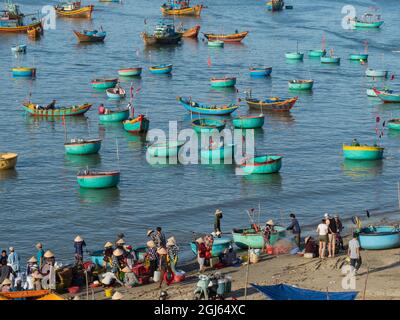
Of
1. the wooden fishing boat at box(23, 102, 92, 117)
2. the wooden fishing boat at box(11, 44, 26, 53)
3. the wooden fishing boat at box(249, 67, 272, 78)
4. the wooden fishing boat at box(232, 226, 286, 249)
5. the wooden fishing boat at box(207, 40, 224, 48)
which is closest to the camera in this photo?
the wooden fishing boat at box(232, 226, 286, 249)

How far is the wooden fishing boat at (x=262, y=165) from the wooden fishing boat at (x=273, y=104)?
729 inches

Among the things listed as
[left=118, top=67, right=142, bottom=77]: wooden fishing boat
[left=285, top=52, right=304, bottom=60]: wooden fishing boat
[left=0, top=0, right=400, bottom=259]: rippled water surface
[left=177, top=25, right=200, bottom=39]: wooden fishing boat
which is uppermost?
[left=177, top=25, right=200, bottom=39]: wooden fishing boat

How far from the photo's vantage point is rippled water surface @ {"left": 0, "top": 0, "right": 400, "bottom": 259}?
43.7 m

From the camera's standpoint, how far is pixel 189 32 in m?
112

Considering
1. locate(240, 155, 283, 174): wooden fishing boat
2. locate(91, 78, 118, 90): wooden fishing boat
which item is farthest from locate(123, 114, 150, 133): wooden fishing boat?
locate(91, 78, 118, 90): wooden fishing boat

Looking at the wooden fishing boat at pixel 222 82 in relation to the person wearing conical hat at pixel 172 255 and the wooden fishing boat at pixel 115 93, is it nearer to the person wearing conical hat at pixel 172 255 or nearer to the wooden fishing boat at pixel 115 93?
the wooden fishing boat at pixel 115 93

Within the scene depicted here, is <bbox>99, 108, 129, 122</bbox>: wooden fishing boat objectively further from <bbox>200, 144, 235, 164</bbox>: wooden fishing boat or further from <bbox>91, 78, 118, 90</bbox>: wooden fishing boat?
<bbox>91, 78, 118, 90</bbox>: wooden fishing boat

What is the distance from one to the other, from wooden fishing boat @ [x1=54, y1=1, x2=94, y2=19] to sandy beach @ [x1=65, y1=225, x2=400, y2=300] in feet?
316

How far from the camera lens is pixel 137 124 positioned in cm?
6034

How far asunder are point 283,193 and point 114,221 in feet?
33.0

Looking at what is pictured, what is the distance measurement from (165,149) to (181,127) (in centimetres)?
940

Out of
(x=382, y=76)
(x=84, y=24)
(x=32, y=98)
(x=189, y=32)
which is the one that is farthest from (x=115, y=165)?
(x=84, y=24)

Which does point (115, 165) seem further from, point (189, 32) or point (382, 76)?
point (189, 32)

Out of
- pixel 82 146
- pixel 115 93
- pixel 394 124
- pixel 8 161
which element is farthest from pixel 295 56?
pixel 8 161
